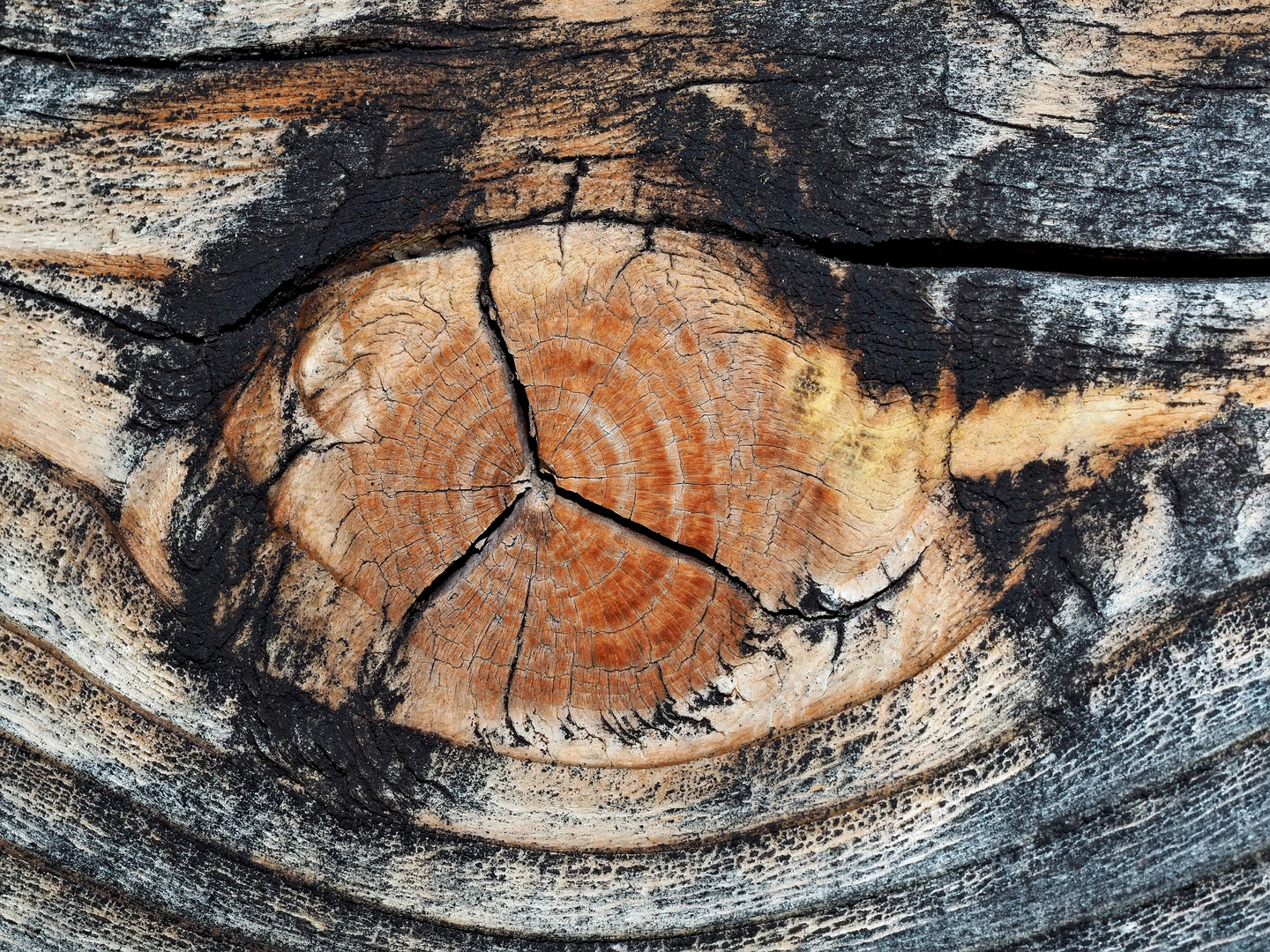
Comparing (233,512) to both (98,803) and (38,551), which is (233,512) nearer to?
(38,551)

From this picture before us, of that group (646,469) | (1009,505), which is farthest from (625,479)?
(1009,505)

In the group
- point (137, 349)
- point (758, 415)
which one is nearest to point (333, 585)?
point (137, 349)

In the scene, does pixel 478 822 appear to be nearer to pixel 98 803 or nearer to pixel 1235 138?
pixel 98 803

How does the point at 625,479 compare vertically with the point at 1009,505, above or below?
below

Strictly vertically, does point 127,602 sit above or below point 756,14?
below

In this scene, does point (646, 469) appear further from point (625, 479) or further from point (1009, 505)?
point (1009, 505)

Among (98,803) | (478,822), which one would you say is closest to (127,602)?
(98,803)

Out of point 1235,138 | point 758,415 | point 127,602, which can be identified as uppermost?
point 1235,138

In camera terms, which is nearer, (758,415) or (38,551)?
(758,415)
